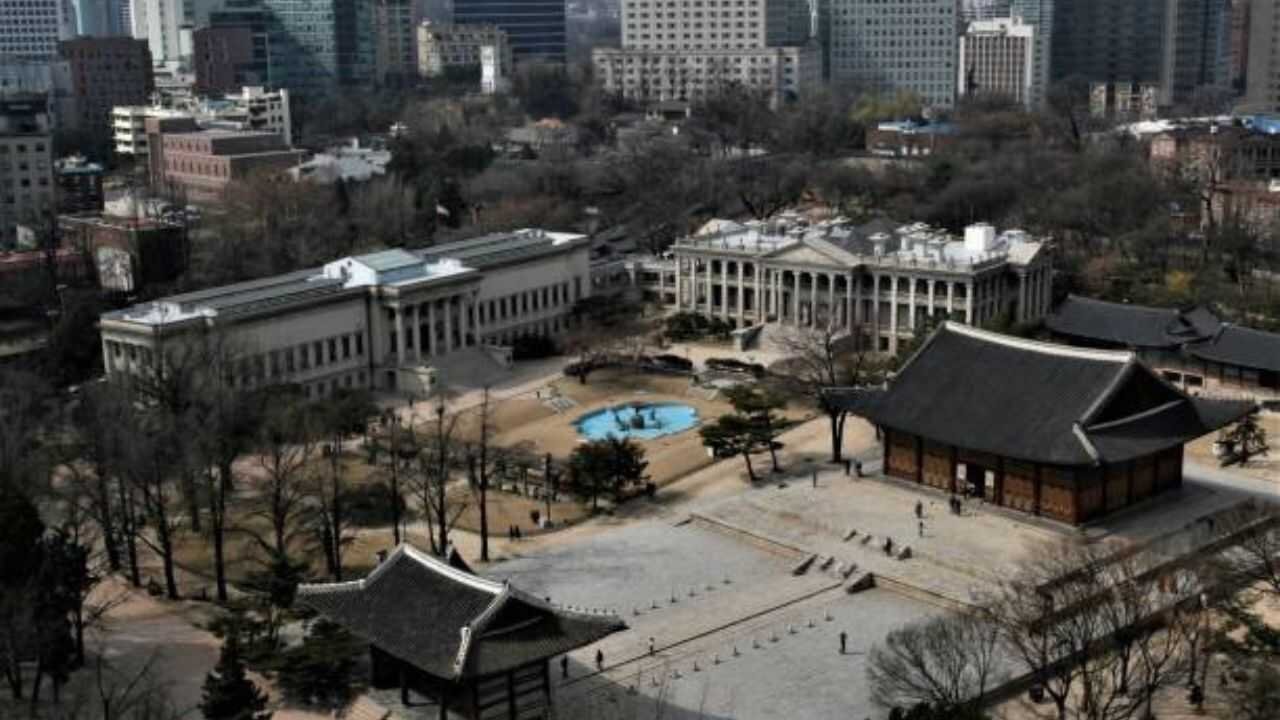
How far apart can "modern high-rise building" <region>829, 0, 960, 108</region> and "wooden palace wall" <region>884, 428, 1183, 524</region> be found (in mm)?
126893

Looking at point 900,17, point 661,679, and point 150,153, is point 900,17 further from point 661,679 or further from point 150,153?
point 661,679

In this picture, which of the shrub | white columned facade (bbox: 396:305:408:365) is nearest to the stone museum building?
white columned facade (bbox: 396:305:408:365)

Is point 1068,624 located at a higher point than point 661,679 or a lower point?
higher

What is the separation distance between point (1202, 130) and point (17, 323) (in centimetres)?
8757

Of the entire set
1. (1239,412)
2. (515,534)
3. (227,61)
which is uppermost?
(227,61)

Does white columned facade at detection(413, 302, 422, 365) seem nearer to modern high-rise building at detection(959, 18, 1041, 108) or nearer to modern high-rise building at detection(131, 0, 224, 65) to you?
modern high-rise building at detection(131, 0, 224, 65)

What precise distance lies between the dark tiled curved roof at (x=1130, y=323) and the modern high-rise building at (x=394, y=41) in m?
134

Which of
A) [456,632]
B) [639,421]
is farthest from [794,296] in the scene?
[456,632]

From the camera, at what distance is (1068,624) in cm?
3272

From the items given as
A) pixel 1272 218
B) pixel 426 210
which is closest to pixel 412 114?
pixel 426 210

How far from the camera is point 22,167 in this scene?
9850 cm

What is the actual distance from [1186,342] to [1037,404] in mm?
21609

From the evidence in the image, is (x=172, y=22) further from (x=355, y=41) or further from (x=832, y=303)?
(x=832, y=303)

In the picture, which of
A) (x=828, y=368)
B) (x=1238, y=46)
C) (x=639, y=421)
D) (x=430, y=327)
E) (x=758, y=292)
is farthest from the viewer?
(x=1238, y=46)
